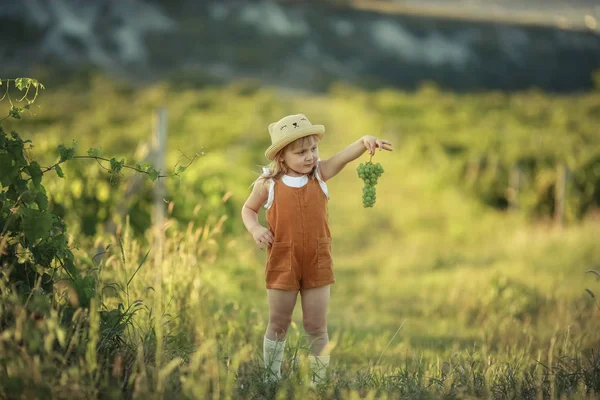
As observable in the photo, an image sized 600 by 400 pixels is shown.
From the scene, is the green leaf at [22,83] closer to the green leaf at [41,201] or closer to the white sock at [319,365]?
the green leaf at [41,201]

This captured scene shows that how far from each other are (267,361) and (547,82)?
70.8 m

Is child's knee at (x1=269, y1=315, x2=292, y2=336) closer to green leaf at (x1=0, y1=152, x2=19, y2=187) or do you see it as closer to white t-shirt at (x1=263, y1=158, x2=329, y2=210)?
white t-shirt at (x1=263, y1=158, x2=329, y2=210)

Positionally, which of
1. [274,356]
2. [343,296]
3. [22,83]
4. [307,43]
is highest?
[307,43]

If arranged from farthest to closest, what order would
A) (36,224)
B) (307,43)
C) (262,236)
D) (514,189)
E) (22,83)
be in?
1. (307,43)
2. (514,189)
3. (262,236)
4. (22,83)
5. (36,224)

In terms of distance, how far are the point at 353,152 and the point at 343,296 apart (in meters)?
4.99

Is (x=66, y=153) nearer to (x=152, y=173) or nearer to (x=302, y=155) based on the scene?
(x=152, y=173)

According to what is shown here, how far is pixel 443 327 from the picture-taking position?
588cm

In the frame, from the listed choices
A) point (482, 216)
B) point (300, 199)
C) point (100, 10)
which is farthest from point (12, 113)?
point (100, 10)

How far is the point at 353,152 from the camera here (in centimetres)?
289

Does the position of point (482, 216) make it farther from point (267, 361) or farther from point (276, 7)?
point (276, 7)

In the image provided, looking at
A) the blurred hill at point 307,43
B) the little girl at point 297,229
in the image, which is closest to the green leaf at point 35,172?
the little girl at point 297,229

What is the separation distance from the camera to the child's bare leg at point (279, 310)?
2.88 m

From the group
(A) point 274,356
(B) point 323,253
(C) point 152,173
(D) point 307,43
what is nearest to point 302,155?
(B) point 323,253

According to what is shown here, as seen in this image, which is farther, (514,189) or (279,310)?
(514,189)
